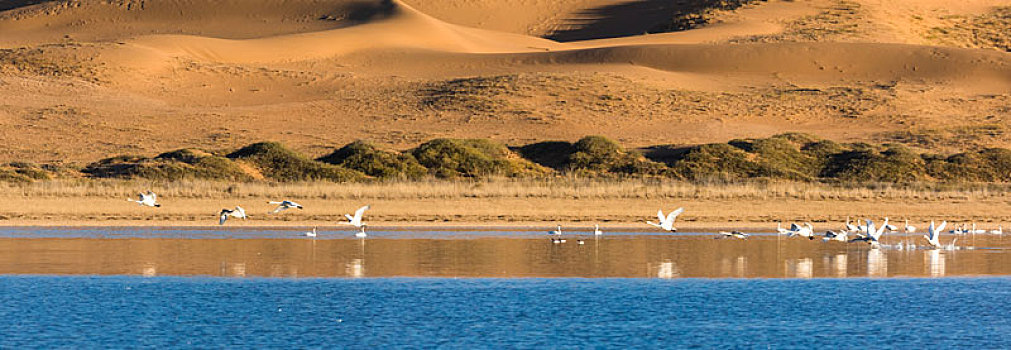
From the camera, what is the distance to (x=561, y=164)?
1887 inches

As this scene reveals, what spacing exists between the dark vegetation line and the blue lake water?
73.2 ft

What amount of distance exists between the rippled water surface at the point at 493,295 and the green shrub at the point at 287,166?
16.9 m

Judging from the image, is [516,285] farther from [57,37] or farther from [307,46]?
[57,37]

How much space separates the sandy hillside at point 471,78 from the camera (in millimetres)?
61312

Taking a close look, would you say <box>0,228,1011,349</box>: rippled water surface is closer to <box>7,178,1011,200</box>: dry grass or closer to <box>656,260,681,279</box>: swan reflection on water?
<box>656,260,681,279</box>: swan reflection on water

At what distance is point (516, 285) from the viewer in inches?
691

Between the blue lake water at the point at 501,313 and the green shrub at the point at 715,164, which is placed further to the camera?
the green shrub at the point at 715,164

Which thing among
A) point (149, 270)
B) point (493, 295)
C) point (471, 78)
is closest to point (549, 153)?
point (471, 78)

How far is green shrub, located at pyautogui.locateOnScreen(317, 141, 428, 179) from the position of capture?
42.0 m

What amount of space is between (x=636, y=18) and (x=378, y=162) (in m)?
79.8

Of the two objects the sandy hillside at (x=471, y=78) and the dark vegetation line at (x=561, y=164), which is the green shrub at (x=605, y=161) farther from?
the sandy hillside at (x=471, y=78)

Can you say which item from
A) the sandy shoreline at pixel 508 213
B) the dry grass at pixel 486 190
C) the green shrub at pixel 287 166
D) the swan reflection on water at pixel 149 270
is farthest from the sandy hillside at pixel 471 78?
the swan reflection on water at pixel 149 270

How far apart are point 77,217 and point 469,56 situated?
2279 inches

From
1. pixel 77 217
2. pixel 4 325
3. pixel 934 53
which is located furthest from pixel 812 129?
pixel 4 325
